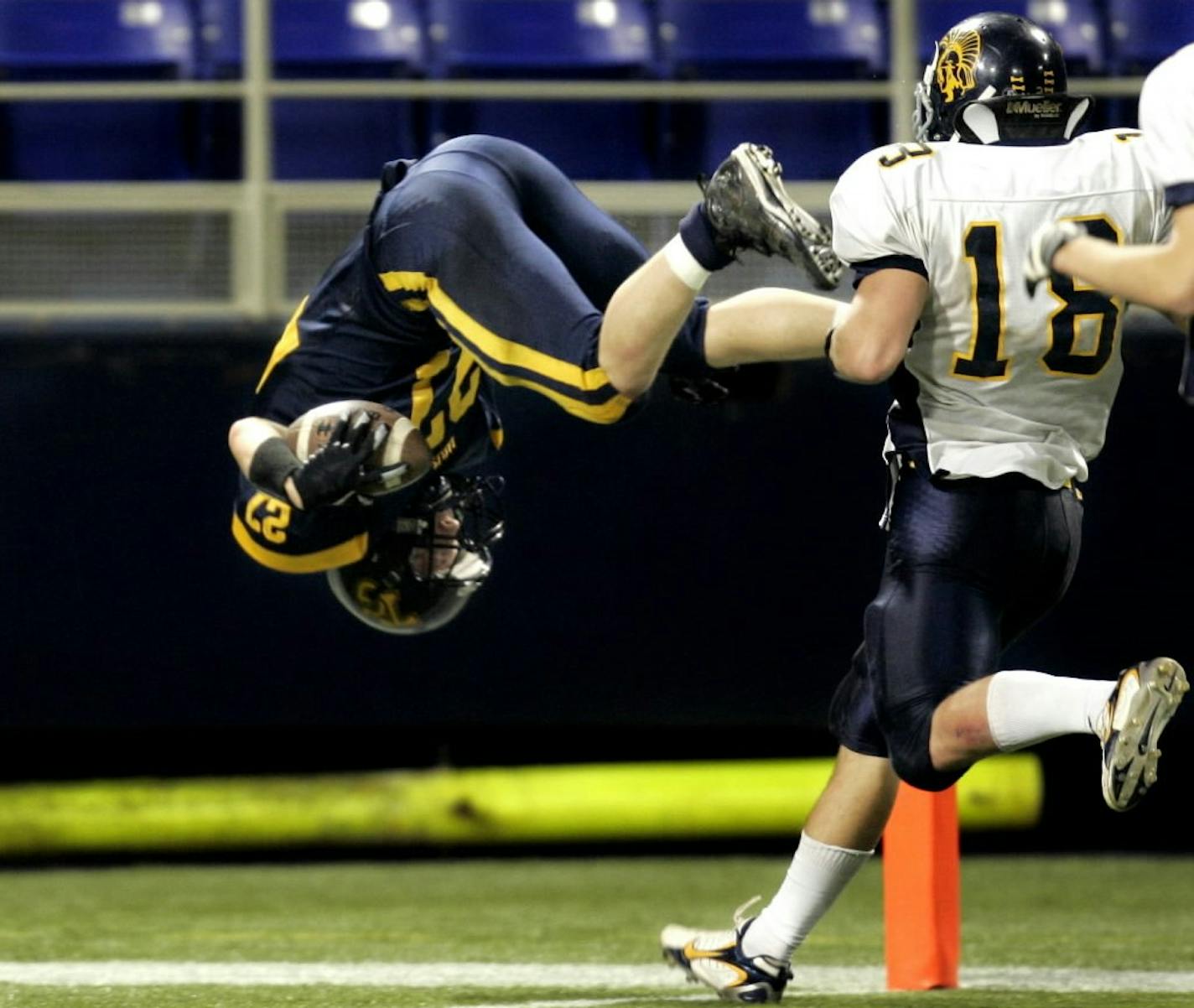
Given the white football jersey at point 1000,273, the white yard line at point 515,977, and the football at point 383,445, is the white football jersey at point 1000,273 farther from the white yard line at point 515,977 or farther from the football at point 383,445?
the white yard line at point 515,977

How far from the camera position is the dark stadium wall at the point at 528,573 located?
5355mm

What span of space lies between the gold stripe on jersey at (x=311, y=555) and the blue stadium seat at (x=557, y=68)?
2.43 meters

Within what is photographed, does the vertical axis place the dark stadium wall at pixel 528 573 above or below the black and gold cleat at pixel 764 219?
below

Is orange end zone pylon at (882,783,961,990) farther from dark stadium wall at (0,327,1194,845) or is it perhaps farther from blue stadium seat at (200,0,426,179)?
blue stadium seat at (200,0,426,179)

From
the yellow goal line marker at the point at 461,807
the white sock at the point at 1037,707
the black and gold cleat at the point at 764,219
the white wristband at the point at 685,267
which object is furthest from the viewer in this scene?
the yellow goal line marker at the point at 461,807

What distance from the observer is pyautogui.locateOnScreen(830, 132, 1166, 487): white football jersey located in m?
2.82

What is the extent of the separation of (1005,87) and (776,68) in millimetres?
3224

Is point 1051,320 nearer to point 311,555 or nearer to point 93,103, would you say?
point 311,555

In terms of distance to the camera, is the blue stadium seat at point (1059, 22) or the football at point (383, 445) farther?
the blue stadium seat at point (1059, 22)

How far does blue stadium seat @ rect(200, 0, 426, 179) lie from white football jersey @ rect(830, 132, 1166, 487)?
3145mm

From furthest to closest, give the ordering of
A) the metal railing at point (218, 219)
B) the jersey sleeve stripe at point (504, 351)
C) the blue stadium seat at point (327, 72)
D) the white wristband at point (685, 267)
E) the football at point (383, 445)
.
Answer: the blue stadium seat at point (327, 72), the metal railing at point (218, 219), the football at point (383, 445), the jersey sleeve stripe at point (504, 351), the white wristband at point (685, 267)

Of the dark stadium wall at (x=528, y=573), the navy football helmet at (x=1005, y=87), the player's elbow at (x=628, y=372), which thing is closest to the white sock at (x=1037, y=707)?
the player's elbow at (x=628, y=372)

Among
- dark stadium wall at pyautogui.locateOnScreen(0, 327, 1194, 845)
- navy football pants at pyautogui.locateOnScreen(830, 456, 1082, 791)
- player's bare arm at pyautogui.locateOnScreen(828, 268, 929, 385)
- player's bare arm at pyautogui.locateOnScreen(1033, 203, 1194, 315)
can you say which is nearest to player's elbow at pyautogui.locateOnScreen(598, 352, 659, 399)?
player's bare arm at pyautogui.locateOnScreen(828, 268, 929, 385)

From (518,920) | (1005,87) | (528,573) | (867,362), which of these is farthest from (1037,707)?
(528,573)
